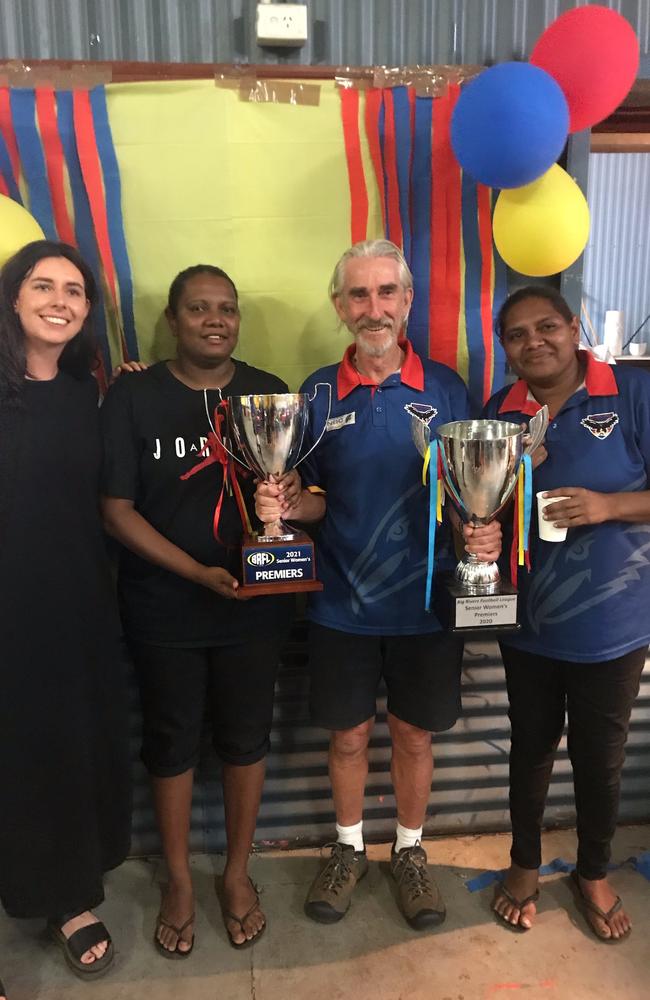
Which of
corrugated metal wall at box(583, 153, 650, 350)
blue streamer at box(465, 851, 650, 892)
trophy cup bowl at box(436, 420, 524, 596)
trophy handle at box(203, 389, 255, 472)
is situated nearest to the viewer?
trophy cup bowl at box(436, 420, 524, 596)

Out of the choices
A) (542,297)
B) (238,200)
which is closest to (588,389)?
(542,297)

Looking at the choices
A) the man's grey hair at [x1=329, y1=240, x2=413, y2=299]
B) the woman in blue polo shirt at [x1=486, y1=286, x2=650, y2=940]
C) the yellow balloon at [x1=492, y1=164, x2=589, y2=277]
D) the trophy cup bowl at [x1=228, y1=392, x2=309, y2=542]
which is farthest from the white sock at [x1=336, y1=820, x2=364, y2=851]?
the yellow balloon at [x1=492, y1=164, x2=589, y2=277]

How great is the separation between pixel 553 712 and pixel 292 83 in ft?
5.86

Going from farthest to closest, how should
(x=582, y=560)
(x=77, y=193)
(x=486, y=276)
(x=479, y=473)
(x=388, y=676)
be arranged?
(x=486, y=276), (x=77, y=193), (x=388, y=676), (x=582, y=560), (x=479, y=473)

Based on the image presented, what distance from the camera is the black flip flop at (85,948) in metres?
1.63

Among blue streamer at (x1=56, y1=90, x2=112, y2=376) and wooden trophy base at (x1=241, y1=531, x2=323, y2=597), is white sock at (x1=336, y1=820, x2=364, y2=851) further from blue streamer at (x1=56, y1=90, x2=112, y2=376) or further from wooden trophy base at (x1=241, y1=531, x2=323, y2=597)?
blue streamer at (x1=56, y1=90, x2=112, y2=376)

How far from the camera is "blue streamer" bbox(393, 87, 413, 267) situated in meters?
1.90

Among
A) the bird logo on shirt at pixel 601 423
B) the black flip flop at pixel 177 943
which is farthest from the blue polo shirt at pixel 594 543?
the black flip flop at pixel 177 943

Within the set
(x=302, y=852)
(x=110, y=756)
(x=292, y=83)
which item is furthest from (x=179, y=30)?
(x=302, y=852)

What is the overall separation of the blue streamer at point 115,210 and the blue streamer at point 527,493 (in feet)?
3.73

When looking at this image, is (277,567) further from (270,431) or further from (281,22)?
(281,22)

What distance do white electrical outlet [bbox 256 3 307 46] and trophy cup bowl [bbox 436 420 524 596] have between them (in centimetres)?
118

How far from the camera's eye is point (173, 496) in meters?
1.57

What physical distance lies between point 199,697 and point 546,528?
900 mm
